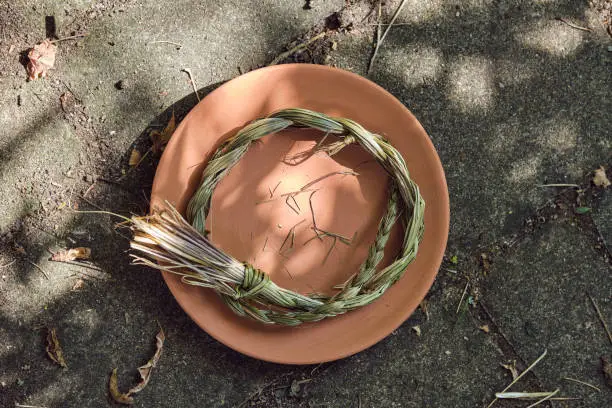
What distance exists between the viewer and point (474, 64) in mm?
2076

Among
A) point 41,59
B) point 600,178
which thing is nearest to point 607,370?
point 600,178

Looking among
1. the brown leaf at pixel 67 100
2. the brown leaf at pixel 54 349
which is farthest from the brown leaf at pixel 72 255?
the brown leaf at pixel 67 100

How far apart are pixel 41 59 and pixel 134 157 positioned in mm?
435

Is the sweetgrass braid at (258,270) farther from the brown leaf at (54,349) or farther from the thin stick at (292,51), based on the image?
the brown leaf at (54,349)

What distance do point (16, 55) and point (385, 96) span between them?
3.96 feet

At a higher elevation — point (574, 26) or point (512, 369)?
point (574, 26)

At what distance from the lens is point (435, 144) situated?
205 cm

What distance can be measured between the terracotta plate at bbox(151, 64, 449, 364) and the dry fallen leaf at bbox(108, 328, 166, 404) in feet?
0.77

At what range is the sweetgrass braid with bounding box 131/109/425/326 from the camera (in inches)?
68.4

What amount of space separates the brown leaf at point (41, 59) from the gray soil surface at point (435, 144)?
3 cm

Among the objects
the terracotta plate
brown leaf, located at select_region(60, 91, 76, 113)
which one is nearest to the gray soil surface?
brown leaf, located at select_region(60, 91, 76, 113)

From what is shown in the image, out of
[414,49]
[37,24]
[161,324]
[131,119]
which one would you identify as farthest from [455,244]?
[37,24]

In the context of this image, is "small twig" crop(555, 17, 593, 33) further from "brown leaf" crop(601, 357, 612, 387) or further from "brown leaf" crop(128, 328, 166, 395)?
"brown leaf" crop(128, 328, 166, 395)

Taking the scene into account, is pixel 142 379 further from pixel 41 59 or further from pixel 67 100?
pixel 41 59
